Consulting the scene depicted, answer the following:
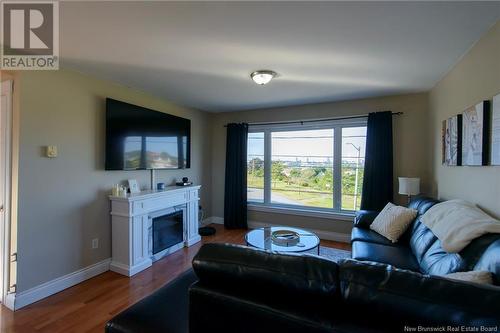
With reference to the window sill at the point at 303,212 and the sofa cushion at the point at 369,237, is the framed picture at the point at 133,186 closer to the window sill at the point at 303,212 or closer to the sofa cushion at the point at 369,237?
the window sill at the point at 303,212

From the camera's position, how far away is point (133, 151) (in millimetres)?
3162

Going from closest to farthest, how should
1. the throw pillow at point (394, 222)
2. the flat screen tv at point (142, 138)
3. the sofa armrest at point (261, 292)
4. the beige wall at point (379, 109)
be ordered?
1. the sofa armrest at point (261, 292)
2. the throw pillow at point (394, 222)
3. the flat screen tv at point (142, 138)
4. the beige wall at point (379, 109)

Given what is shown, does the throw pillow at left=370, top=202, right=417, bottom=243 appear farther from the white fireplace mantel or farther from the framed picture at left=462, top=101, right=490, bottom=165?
the white fireplace mantel

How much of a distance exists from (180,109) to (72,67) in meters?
1.78

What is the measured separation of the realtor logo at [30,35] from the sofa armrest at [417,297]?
2.30 meters

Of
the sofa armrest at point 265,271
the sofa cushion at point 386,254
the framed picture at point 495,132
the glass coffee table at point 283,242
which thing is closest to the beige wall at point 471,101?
the framed picture at point 495,132

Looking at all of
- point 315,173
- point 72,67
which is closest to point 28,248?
point 72,67

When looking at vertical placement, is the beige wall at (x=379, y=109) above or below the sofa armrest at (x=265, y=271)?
above

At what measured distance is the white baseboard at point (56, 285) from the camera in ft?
7.16

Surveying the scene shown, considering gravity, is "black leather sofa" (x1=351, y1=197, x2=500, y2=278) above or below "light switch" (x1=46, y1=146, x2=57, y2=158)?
below

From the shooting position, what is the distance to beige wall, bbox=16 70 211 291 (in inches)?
88.4

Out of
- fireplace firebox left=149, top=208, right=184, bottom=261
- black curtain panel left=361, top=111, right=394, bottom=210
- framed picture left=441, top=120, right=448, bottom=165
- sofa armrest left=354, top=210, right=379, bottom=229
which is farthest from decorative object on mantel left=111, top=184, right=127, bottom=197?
framed picture left=441, top=120, right=448, bottom=165

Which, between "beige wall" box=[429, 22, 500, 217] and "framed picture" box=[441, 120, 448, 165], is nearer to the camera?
"beige wall" box=[429, 22, 500, 217]

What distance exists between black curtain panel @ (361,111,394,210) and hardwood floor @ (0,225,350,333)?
2.92 m
